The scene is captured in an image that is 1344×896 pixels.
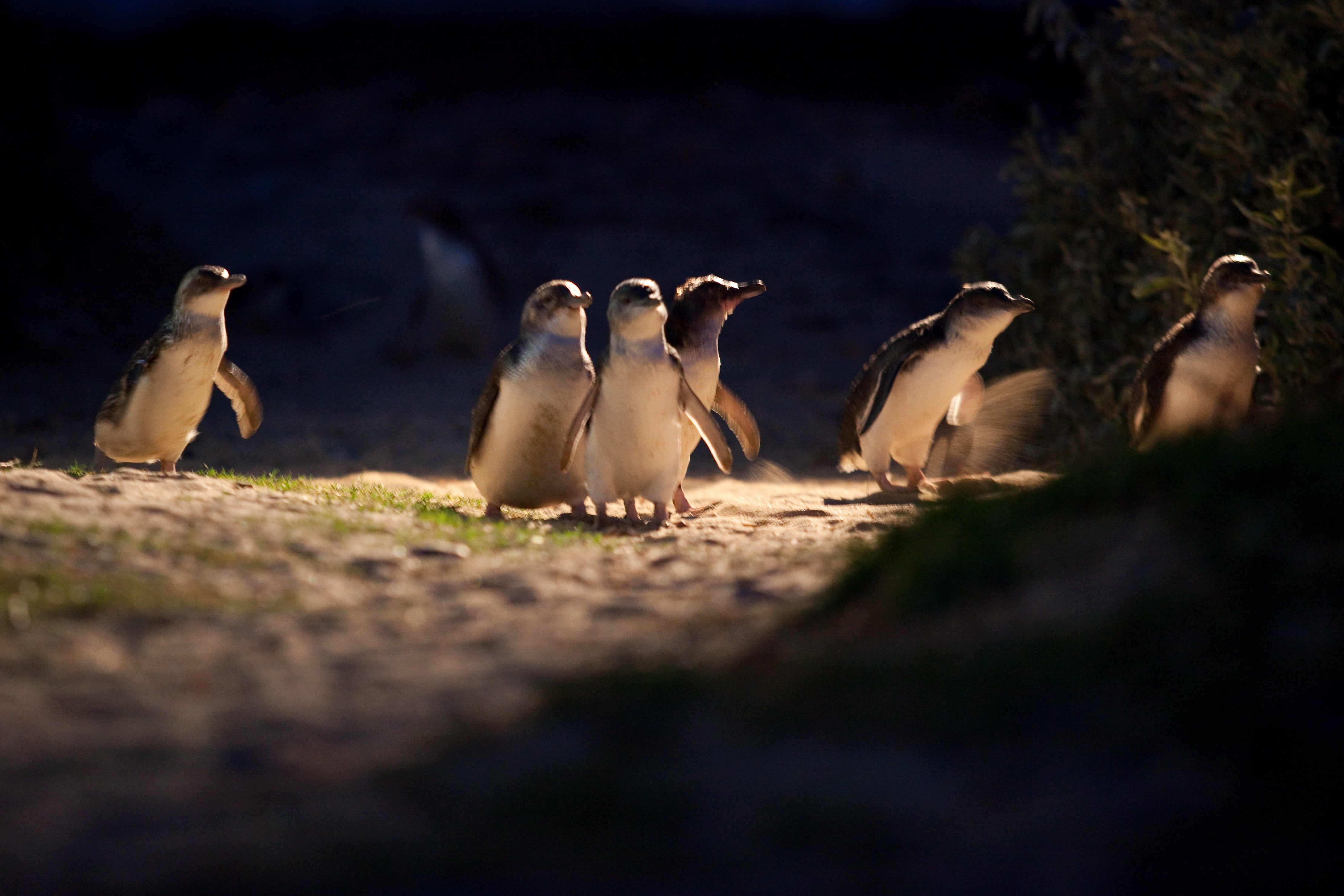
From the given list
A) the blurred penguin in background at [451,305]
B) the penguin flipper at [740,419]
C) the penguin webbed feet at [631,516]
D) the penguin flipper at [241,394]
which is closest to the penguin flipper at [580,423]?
the penguin webbed feet at [631,516]

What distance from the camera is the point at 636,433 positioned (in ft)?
17.9

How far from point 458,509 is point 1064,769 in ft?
12.9

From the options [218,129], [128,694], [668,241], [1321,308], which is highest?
[218,129]

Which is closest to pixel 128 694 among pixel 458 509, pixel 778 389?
pixel 458 509

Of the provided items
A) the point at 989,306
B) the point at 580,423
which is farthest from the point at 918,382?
the point at 580,423

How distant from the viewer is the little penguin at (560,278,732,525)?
538 centimetres

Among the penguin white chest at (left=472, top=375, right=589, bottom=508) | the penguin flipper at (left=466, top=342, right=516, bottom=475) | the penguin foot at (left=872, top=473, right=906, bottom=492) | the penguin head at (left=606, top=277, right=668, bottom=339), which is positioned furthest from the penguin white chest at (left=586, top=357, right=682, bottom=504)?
the penguin foot at (left=872, top=473, right=906, bottom=492)

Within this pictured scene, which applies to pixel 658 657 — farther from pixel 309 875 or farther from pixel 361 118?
pixel 361 118

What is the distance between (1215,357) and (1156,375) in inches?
10.4

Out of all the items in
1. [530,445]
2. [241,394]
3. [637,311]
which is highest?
[637,311]

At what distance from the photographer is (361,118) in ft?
69.7

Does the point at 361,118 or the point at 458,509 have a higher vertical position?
the point at 361,118

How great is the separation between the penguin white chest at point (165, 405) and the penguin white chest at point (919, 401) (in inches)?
133

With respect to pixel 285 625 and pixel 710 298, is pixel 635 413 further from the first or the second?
pixel 285 625
